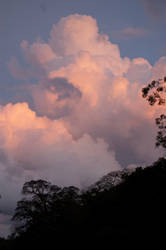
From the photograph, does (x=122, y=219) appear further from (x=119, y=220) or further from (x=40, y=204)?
(x=40, y=204)

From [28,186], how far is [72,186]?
10883 mm

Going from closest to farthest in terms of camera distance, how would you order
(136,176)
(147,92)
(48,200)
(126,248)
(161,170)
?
(126,248) < (147,92) < (161,170) < (136,176) < (48,200)

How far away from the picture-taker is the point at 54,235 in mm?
33875

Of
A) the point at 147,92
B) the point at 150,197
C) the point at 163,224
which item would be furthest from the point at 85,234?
the point at 147,92

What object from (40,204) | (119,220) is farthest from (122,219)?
(40,204)

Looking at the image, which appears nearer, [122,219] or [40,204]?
[122,219]

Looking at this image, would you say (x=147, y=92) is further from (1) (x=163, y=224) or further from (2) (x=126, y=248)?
(2) (x=126, y=248)

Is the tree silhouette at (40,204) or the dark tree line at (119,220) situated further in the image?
the tree silhouette at (40,204)

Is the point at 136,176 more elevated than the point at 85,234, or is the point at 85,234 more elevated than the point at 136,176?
the point at 136,176

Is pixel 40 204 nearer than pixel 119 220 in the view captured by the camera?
No

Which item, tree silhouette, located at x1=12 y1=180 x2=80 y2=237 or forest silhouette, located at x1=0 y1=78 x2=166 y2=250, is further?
tree silhouette, located at x1=12 y1=180 x2=80 y2=237

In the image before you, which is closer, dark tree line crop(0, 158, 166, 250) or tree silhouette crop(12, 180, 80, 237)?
dark tree line crop(0, 158, 166, 250)

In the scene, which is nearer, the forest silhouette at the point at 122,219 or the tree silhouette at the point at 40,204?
the forest silhouette at the point at 122,219

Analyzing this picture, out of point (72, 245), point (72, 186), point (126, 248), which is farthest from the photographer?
point (72, 186)
